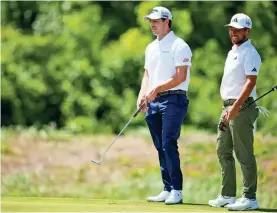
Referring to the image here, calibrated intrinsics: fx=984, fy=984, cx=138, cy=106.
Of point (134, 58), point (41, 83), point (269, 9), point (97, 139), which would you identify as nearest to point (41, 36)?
point (41, 83)

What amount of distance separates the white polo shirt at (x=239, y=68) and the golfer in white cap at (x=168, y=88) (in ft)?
1.19

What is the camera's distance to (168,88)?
787 cm

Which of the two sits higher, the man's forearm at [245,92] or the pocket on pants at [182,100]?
the man's forearm at [245,92]

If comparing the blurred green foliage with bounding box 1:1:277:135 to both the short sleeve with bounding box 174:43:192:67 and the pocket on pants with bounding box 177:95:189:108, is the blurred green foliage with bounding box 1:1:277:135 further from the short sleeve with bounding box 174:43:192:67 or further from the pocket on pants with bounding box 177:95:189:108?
the short sleeve with bounding box 174:43:192:67

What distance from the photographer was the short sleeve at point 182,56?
7863 millimetres

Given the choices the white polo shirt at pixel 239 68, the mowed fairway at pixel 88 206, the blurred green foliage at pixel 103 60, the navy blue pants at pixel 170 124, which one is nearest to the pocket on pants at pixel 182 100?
the navy blue pants at pixel 170 124

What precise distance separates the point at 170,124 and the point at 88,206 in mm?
931

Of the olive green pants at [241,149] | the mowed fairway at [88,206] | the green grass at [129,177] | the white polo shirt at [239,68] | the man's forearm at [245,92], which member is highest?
the white polo shirt at [239,68]

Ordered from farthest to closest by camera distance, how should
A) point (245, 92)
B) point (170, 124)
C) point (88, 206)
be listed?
1. point (170, 124)
2. point (88, 206)
3. point (245, 92)

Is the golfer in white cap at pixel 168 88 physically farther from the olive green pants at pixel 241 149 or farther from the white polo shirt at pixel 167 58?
the olive green pants at pixel 241 149

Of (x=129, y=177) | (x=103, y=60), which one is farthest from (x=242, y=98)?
(x=103, y=60)

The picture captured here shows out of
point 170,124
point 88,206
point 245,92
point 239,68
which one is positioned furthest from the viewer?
point 170,124

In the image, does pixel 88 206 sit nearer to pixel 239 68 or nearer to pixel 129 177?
pixel 239 68

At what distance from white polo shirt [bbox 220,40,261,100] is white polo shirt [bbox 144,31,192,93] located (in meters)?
0.37
